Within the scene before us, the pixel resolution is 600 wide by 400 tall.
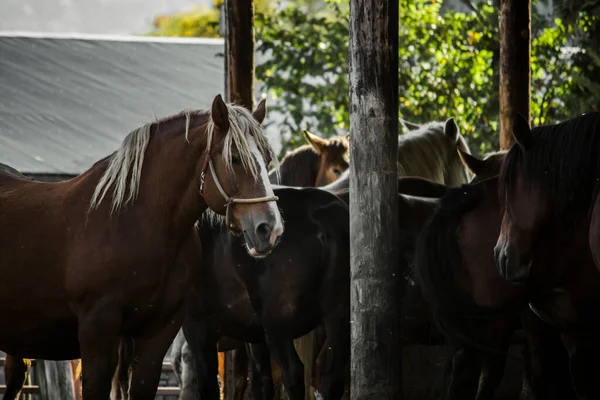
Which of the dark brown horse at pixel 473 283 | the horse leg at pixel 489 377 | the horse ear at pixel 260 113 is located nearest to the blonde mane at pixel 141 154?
the horse ear at pixel 260 113

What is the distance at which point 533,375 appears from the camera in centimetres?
743

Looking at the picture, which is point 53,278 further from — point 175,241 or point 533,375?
point 533,375

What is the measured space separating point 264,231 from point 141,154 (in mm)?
960

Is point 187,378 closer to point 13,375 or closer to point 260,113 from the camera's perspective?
point 13,375

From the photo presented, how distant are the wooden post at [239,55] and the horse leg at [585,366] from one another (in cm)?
441

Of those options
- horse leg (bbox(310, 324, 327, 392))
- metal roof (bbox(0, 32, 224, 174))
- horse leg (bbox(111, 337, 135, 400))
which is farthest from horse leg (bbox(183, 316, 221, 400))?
metal roof (bbox(0, 32, 224, 174))

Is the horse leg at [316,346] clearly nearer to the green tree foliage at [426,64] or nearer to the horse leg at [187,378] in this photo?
the horse leg at [187,378]

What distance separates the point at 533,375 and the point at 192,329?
2.47m

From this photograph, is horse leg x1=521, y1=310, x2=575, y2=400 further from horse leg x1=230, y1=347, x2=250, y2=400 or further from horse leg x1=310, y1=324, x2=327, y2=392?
horse leg x1=230, y1=347, x2=250, y2=400

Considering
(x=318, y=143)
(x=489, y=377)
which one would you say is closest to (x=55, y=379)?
(x=318, y=143)

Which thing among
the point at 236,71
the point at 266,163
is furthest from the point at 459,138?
the point at 266,163

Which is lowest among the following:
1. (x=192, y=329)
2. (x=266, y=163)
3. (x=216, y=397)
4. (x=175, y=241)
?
(x=216, y=397)

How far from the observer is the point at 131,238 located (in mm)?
6574

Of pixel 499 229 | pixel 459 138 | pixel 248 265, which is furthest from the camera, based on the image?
pixel 459 138
